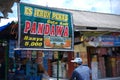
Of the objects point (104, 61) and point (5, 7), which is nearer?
point (5, 7)

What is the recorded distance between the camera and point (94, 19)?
49.1 ft

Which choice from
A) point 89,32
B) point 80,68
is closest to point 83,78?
point 80,68

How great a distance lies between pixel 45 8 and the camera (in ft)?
30.3

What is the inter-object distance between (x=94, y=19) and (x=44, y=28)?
246 inches

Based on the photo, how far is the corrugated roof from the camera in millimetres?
13113

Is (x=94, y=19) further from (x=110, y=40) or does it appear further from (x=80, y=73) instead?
(x=80, y=73)

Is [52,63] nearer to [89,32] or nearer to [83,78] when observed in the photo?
[89,32]

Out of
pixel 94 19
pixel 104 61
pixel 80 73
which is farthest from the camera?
pixel 104 61

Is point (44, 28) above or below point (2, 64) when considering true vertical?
above

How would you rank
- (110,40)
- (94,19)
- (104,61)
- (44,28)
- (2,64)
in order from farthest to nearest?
(104,61), (110,40), (94,19), (2,64), (44,28)

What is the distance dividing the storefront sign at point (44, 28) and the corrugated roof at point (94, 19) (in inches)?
88.6

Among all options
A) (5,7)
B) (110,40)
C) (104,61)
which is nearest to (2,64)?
(5,7)

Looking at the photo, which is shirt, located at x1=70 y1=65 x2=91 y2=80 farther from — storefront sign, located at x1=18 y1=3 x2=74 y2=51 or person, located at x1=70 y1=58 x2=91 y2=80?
storefront sign, located at x1=18 y1=3 x2=74 y2=51

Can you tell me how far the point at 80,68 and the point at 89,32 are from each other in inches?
169
